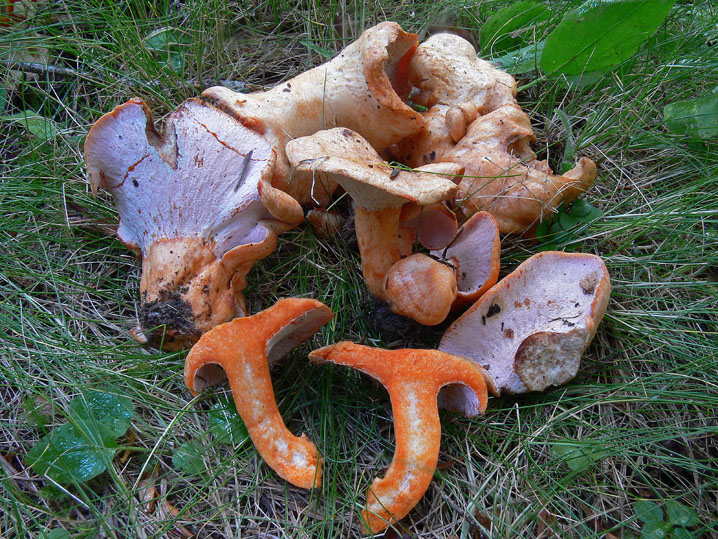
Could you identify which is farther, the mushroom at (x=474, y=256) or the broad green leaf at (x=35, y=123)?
the broad green leaf at (x=35, y=123)

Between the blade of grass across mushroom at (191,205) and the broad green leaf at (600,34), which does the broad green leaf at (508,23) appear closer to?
the broad green leaf at (600,34)

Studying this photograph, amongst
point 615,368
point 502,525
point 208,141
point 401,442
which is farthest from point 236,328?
point 615,368

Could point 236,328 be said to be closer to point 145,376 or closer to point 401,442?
point 145,376

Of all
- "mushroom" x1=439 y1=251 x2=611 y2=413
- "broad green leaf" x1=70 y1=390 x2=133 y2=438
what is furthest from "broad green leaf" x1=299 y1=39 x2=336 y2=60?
"broad green leaf" x1=70 y1=390 x2=133 y2=438

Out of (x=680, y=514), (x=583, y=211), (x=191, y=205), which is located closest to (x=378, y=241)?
(x=191, y=205)

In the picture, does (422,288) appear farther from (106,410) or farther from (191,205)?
(106,410)

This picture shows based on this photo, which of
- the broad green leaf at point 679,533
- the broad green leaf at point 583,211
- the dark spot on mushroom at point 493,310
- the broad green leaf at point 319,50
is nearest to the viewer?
the broad green leaf at point 679,533

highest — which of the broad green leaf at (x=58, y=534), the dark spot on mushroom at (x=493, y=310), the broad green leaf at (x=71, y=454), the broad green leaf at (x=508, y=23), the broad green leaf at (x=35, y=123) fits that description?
the broad green leaf at (x=35, y=123)

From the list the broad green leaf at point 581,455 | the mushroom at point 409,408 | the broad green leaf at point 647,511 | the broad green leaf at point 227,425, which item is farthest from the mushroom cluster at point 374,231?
the broad green leaf at point 647,511
